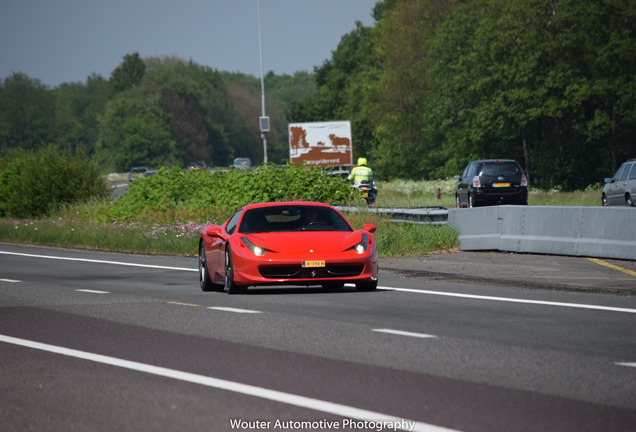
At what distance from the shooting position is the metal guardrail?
2366 centimetres

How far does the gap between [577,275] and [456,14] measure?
57336 mm

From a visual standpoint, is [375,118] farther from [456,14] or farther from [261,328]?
[261,328]

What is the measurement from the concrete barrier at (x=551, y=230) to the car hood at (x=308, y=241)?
5.67 meters

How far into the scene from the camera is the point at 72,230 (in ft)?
108

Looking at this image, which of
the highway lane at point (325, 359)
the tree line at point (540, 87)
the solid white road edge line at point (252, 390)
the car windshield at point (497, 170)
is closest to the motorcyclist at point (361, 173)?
the car windshield at point (497, 170)

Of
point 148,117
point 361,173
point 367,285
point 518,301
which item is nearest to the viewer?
point 518,301

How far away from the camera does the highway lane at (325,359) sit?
261 inches

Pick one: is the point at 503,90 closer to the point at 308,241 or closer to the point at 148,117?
the point at 308,241

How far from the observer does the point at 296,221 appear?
15750 mm

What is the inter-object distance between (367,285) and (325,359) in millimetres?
6561

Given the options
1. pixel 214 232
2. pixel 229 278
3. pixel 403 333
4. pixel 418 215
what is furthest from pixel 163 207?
pixel 403 333

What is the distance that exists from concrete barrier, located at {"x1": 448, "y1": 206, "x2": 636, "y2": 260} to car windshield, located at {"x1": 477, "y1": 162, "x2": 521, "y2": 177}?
558 inches

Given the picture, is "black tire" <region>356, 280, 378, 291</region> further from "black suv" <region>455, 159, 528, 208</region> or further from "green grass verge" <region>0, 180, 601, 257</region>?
"black suv" <region>455, 159, 528, 208</region>

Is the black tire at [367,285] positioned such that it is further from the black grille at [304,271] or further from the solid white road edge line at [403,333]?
the solid white road edge line at [403,333]
